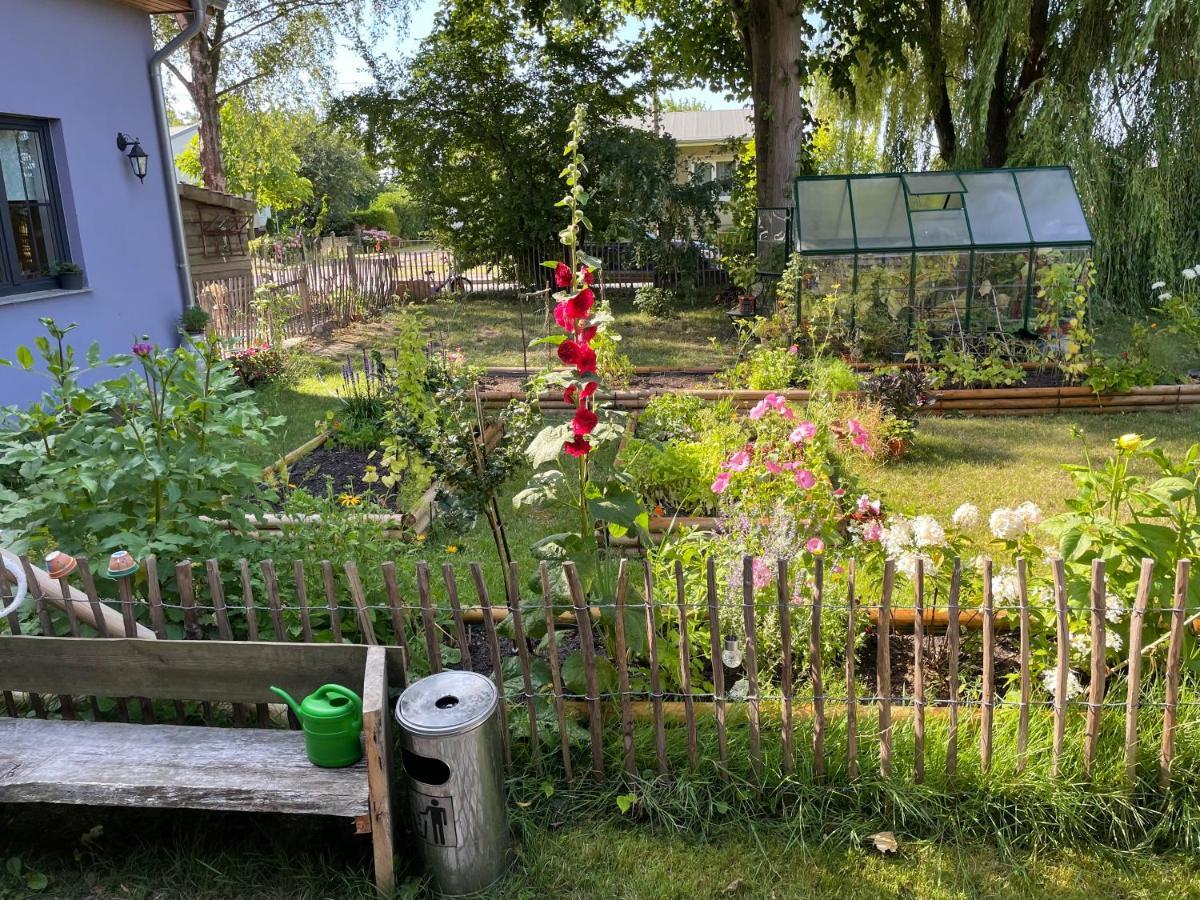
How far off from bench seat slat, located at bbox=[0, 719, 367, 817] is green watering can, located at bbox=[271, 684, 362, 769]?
0.12 ft

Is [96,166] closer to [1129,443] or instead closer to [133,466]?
[133,466]

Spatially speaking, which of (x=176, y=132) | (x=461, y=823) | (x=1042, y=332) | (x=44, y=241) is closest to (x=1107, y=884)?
(x=461, y=823)

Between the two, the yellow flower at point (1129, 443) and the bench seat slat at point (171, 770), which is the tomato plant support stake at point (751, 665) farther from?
the yellow flower at point (1129, 443)

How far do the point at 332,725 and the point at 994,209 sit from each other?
927 cm

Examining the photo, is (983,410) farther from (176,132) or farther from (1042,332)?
(176,132)

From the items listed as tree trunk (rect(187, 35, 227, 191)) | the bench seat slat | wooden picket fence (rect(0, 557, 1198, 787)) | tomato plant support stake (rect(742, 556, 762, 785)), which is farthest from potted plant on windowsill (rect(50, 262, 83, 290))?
tree trunk (rect(187, 35, 227, 191))

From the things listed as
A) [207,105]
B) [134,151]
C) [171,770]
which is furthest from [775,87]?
[207,105]

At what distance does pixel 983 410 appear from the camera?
26.3 feet

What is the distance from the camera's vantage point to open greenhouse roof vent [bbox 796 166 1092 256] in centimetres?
930

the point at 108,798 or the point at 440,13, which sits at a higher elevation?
the point at 440,13

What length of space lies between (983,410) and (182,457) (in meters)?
6.90

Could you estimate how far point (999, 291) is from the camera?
9.35 metres

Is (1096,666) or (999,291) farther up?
(999,291)

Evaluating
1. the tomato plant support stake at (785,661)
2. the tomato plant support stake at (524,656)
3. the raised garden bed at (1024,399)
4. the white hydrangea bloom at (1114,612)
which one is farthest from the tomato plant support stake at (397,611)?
the raised garden bed at (1024,399)
